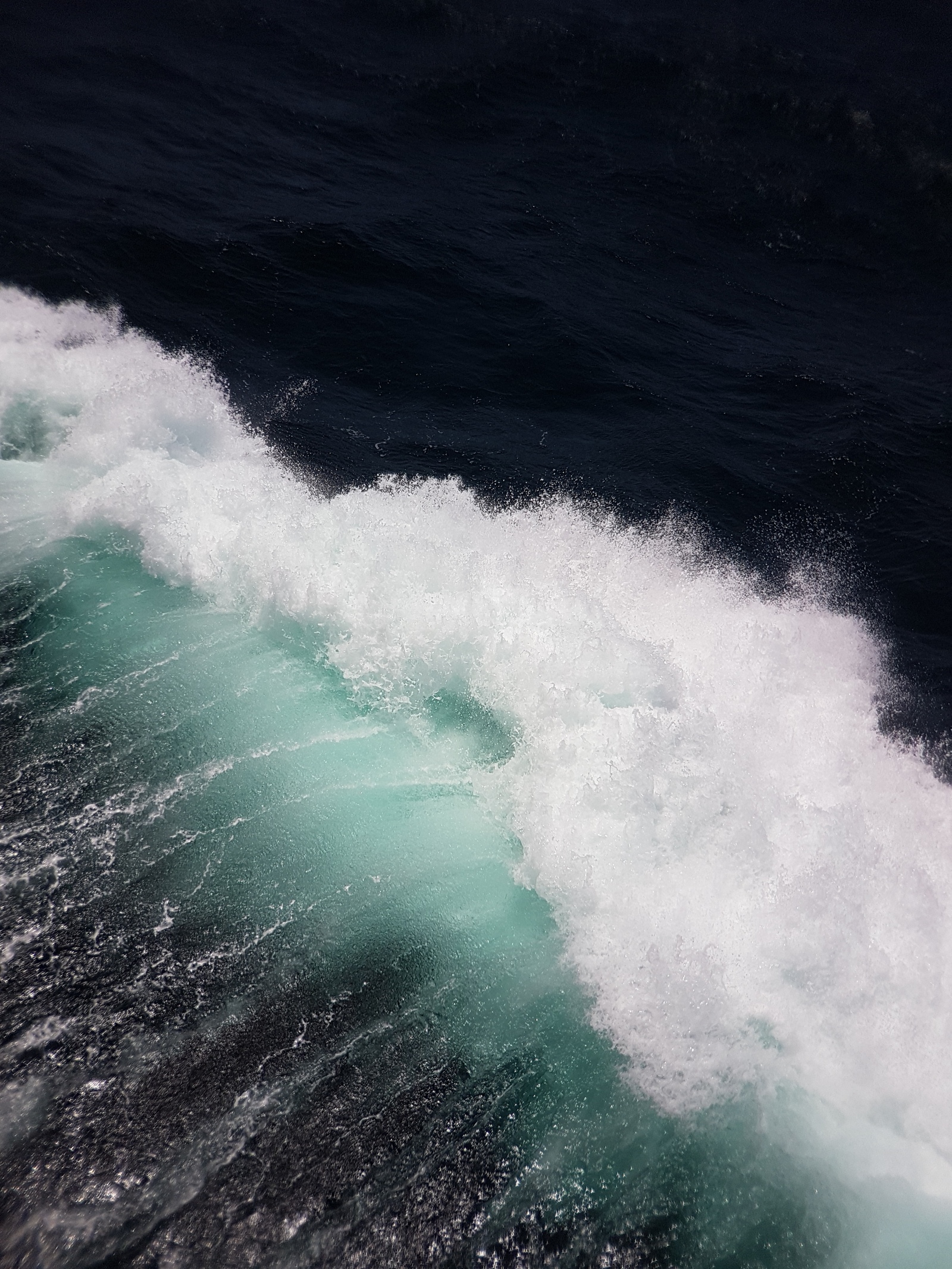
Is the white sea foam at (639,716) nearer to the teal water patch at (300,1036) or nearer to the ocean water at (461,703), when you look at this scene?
the ocean water at (461,703)

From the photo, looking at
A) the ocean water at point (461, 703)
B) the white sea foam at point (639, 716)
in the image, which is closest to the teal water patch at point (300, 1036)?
the ocean water at point (461, 703)

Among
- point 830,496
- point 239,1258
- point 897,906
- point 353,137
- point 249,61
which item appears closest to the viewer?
point 239,1258

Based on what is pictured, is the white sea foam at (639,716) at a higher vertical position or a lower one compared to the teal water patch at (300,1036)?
higher

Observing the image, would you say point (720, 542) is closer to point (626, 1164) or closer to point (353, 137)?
point (626, 1164)

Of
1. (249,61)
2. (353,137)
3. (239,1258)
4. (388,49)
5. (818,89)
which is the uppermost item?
(818,89)

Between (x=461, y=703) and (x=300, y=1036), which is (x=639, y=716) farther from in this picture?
(x=300, y=1036)

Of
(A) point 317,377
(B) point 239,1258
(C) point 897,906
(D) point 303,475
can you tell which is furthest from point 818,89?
(B) point 239,1258
